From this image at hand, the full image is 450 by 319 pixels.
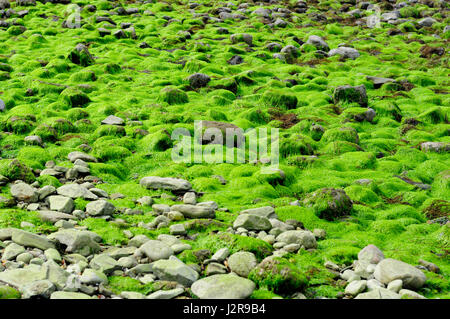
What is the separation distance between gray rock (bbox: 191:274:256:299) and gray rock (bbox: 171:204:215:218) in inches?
124

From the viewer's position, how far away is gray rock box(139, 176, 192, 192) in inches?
496

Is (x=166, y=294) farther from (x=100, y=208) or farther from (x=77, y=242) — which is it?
(x=100, y=208)

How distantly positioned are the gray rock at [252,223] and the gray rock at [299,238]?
1.53 ft

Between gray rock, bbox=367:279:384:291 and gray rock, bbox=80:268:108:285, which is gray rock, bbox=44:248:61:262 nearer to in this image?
gray rock, bbox=80:268:108:285

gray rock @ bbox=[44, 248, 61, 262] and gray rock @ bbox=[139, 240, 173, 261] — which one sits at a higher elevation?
gray rock @ bbox=[44, 248, 61, 262]

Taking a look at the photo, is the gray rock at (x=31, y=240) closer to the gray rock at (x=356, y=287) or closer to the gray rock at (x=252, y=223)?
the gray rock at (x=252, y=223)

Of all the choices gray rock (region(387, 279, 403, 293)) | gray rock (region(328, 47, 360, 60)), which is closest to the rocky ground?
gray rock (region(387, 279, 403, 293))

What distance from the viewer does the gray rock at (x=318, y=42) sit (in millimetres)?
29375

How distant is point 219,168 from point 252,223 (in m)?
4.32

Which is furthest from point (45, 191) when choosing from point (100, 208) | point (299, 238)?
point (299, 238)

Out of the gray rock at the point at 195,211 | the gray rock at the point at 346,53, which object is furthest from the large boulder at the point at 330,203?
the gray rock at the point at 346,53

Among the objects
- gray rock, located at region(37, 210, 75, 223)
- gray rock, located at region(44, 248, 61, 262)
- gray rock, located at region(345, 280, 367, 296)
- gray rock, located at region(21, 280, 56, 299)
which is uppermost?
gray rock, located at region(21, 280, 56, 299)
